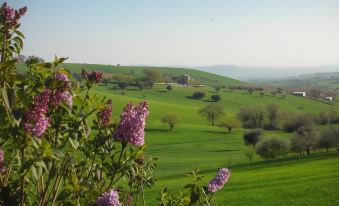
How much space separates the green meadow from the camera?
24.3 meters

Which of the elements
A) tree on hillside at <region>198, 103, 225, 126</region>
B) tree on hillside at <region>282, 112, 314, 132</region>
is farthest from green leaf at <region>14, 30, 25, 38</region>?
tree on hillside at <region>198, 103, 225, 126</region>

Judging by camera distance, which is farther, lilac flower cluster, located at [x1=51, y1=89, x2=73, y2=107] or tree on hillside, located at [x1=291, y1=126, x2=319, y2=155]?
tree on hillside, located at [x1=291, y1=126, x2=319, y2=155]

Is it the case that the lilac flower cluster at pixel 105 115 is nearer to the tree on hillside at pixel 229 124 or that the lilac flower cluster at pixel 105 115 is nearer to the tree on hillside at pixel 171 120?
the tree on hillside at pixel 171 120

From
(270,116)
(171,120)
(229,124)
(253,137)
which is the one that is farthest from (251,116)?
(253,137)

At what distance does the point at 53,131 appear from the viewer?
376cm

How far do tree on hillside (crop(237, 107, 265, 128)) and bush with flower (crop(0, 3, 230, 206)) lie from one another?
314ft

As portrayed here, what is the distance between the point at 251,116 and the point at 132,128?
9759 centimetres

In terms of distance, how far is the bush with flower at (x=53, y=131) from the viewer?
2836 millimetres

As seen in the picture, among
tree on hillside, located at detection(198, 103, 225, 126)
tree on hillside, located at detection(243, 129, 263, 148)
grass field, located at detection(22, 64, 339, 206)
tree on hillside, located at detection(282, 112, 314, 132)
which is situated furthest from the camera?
tree on hillside, located at detection(198, 103, 225, 126)

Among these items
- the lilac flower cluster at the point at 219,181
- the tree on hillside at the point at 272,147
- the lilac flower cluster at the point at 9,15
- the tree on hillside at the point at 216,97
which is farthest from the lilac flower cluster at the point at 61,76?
the tree on hillside at the point at 216,97

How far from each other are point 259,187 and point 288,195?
244 inches

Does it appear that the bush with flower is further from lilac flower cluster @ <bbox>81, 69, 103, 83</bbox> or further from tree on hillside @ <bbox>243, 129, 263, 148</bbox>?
tree on hillside @ <bbox>243, 129, 263, 148</bbox>

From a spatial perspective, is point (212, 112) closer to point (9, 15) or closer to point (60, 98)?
point (9, 15)

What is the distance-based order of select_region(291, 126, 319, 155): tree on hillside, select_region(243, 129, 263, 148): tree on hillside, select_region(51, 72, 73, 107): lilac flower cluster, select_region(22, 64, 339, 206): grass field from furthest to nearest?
select_region(243, 129, 263, 148): tree on hillside < select_region(291, 126, 319, 155): tree on hillside < select_region(22, 64, 339, 206): grass field < select_region(51, 72, 73, 107): lilac flower cluster
